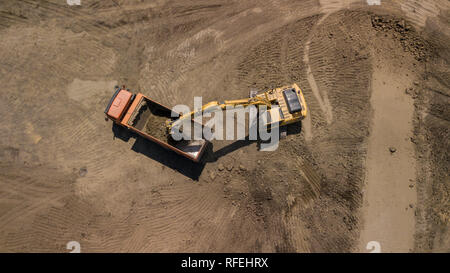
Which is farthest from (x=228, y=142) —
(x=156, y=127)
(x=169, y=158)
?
(x=156, y=127)

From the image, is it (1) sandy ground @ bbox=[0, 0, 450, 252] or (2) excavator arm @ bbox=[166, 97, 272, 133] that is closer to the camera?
(2) excavator arm @ bbox=[166, 97, 272, 133]

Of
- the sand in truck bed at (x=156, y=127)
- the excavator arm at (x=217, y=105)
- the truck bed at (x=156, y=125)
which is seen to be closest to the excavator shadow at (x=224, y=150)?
the truck bed at (x=156, y=125)

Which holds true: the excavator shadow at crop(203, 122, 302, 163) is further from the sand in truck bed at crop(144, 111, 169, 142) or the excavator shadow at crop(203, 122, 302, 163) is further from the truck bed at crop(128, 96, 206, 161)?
the sand in truck bed at crop(144, 111, 169, 142)

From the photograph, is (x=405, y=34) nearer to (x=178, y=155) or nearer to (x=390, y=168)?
(x=390, y=168)

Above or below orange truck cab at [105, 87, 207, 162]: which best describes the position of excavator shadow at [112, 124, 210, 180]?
below

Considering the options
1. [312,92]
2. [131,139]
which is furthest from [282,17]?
→ [131,139]

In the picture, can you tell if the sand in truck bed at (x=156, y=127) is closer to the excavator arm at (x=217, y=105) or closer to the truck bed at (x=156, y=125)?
the truck bed at (x=156, y=125)

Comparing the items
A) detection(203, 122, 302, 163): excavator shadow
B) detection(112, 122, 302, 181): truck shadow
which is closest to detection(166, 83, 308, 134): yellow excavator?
detection(112, 122, 302, 181): truck shadow
